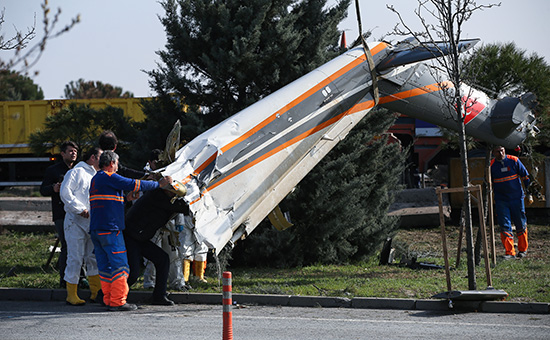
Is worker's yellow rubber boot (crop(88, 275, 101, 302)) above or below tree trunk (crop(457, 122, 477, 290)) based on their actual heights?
below

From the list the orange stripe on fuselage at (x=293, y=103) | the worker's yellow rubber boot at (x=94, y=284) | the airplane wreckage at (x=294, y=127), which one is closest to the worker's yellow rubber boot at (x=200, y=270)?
the airplane wreckage at (x=294, y=127)

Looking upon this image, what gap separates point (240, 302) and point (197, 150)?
6.88 ft

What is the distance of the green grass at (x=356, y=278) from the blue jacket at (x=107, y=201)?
73.6 inches

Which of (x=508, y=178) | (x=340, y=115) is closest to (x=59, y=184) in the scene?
(x=340, y=115)

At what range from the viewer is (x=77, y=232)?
8734 mm

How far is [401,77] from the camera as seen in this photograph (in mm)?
10930

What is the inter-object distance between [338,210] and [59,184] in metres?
4.91

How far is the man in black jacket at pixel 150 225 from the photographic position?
27.0 feet

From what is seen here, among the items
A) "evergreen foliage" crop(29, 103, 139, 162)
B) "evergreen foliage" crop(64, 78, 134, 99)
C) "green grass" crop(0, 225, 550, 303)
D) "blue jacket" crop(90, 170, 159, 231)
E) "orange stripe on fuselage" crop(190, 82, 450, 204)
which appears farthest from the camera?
"evergreen foliage" crop(64, 78, 134, 99)

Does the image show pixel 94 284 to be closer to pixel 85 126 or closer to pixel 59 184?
pixel 59 184

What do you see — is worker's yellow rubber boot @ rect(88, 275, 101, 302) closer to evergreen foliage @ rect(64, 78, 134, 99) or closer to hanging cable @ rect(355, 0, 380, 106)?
hanging cable @ rect(355, 0, 380, 106)

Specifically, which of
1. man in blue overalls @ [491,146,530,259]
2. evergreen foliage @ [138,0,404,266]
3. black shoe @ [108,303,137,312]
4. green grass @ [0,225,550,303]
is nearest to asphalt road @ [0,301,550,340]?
black shoe @ [108,303,137,312]

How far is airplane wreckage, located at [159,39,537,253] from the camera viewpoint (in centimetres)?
874

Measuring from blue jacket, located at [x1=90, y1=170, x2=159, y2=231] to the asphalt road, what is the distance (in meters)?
1.07
